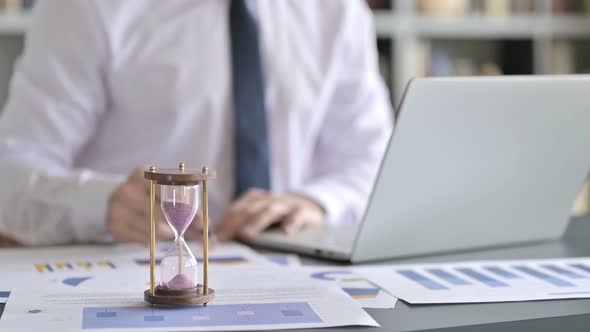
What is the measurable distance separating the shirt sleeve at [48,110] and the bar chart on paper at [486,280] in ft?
1.92

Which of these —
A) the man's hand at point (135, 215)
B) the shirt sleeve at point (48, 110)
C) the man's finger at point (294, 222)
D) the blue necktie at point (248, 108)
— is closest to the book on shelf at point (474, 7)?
the blue necktie at point (248, 108)

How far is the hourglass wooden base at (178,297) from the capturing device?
2.63 feet

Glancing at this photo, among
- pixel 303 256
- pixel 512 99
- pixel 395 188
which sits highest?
pixel 512 99

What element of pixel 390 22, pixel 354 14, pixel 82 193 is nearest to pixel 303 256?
pixel 82 193

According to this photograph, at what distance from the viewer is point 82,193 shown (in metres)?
1.34

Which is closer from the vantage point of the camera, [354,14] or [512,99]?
[512,99]

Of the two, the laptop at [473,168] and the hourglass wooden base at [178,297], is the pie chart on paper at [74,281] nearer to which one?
the hourglass wooden base at [178,297]

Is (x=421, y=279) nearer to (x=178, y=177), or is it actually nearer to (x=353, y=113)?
(x=178, y=177)

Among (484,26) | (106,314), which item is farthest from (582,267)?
(484,26)

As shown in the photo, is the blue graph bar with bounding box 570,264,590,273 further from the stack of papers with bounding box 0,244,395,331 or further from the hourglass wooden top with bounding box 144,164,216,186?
the hourglass wooden top with bounding box 144,164,216,186

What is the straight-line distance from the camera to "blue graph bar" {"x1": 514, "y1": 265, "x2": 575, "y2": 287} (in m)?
0.92

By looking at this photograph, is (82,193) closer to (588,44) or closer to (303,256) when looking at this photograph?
(303,256)

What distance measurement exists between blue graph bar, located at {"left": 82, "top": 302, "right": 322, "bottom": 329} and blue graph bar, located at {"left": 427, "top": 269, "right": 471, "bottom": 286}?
0.68 ft

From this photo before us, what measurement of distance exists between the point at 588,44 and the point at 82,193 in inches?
119
